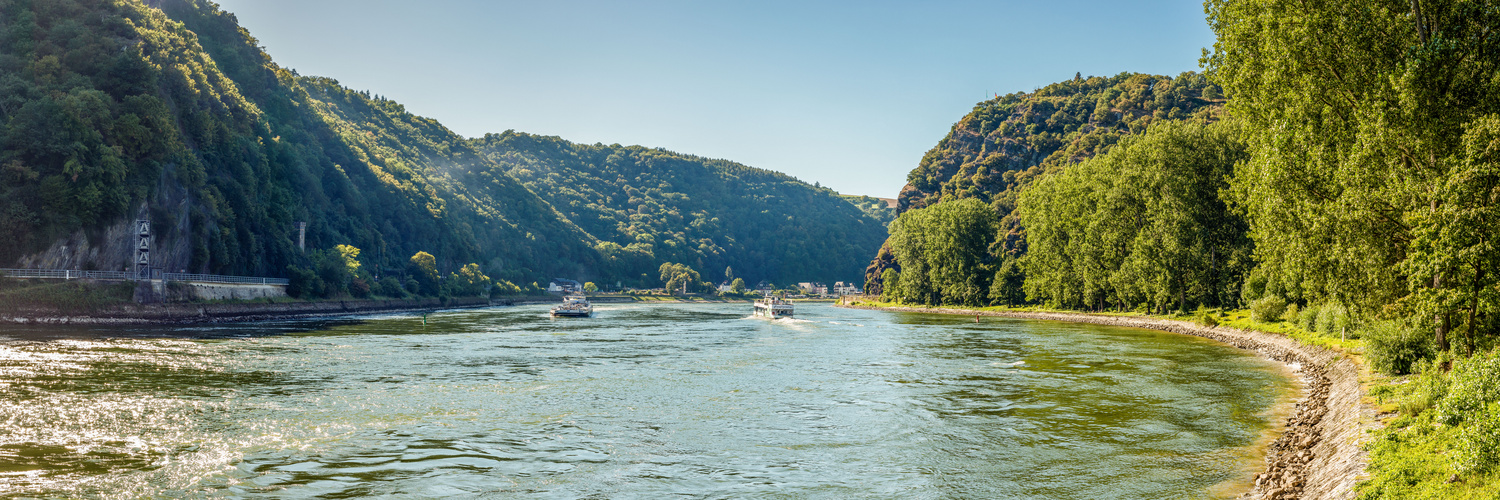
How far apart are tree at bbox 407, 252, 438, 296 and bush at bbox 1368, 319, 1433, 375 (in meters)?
171

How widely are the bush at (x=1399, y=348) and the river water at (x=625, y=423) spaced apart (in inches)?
143

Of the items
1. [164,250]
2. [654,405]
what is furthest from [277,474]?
[164,250]

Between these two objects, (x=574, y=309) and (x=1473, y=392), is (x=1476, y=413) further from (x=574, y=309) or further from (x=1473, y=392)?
(x=574, y=309)

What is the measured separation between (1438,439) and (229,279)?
11606 centimetres

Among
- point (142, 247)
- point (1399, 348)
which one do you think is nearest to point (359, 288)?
point (142, 247)

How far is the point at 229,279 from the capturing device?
102 meters

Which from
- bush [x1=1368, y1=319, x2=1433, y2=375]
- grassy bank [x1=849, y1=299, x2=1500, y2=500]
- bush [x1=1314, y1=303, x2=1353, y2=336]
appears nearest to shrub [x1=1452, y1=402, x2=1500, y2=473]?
grassy bank [x1=849, y1=299, x2=1500, y2=500]

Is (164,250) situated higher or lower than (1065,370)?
higher

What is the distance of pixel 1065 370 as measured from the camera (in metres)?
43.5

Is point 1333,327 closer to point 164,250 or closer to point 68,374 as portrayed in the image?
point 68,374

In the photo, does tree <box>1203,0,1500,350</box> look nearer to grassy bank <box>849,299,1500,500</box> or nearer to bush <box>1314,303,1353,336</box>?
grassy bank <box>849,299,1500,500</box>

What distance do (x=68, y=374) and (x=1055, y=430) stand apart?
4160cm

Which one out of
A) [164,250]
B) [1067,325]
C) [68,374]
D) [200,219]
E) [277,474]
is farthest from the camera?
[200,219]

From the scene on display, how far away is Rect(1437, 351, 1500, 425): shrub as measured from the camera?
44.8 ft
